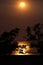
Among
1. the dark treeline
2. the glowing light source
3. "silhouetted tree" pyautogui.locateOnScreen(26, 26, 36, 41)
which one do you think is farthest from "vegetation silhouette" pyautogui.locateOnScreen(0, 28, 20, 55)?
the glowing light source

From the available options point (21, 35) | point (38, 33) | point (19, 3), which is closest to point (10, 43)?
point (21, 35)

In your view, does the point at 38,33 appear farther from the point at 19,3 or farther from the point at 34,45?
the point at 19,3

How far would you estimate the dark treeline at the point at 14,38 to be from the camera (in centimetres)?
198

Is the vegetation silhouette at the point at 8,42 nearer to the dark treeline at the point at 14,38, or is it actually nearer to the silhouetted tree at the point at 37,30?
the dark treeline at the point at 14,38

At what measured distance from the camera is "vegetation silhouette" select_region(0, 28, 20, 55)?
77.7 inches

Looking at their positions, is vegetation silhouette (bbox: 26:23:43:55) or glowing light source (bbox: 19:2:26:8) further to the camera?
glowing light source (bbox: 19:2:26:8)

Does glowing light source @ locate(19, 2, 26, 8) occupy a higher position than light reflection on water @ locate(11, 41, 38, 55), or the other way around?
glowing light source @ locate(19, 2, 26, 8)

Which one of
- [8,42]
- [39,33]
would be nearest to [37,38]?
[39,33]

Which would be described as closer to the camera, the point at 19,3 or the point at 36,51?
the point at 36,51

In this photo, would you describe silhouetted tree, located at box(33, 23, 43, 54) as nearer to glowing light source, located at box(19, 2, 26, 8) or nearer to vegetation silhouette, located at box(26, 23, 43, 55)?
vegetation silhouette, located at box(26, 23, 43, 55)

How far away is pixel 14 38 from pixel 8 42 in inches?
3.3

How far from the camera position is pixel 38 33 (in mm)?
2068

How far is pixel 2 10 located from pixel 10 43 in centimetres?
37

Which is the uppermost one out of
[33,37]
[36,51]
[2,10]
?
[2,10]
